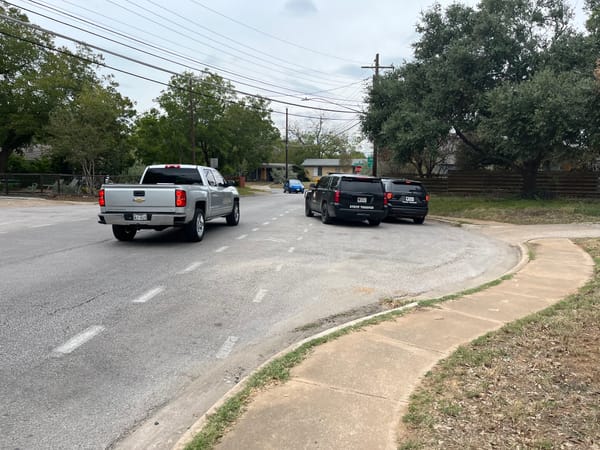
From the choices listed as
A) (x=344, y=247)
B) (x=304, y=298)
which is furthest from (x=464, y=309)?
(x=344, y=247)

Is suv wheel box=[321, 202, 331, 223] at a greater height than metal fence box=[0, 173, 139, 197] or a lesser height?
lesser

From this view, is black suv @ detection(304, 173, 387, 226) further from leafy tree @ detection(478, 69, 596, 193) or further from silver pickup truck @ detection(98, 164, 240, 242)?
leafy tree @ detection(478, 69, 596, 193)

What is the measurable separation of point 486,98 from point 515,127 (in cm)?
265

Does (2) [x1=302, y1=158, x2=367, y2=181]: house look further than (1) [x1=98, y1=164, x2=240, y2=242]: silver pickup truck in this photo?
Yes

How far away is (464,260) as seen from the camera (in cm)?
998

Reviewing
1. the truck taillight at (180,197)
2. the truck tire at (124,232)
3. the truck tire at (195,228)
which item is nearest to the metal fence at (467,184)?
the truck tire at (195,228)

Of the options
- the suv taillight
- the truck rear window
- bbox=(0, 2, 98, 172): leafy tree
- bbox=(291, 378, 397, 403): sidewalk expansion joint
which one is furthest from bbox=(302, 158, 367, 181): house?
bbox=(291, 378, 397, 403): sidewalk expansion joint

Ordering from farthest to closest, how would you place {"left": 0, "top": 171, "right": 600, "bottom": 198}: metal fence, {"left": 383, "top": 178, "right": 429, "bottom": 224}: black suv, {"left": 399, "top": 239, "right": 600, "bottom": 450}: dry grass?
{"left": 0, "top": 171, "right": 600, "bottom": 198}: metal fence → {"left": 383, "top": 178, "right": 429, "bottom": 224}: black suv → {"left": 399, "top": 239, "right": 600, "bottom": 450}: dry grass

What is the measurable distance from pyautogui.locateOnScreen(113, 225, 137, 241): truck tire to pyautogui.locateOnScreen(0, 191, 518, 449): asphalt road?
15.1 inches

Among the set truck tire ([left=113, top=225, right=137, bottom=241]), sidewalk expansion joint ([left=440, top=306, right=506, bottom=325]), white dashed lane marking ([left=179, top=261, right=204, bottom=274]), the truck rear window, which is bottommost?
white dashed lane marking ([left=179, top=261, right=204, bottom=274])

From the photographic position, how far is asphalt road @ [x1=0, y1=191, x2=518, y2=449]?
3459mm

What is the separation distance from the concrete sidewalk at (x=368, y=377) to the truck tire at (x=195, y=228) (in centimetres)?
685

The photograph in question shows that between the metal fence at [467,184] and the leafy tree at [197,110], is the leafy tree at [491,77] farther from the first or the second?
the leafy tree at [197,110]

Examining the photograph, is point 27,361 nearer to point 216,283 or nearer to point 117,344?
point 117,344
